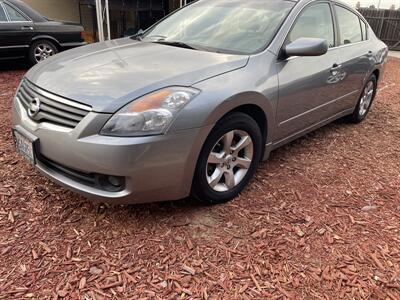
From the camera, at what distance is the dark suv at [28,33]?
24.6 feet

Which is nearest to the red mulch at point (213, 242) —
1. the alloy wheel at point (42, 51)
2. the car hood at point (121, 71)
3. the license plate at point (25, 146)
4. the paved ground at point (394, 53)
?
the license plate at point (25, 146)

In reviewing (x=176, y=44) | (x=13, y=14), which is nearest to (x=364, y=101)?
(x=176, y=44)

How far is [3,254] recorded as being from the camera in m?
2.54

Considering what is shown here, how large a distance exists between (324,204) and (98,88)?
6.53 feet

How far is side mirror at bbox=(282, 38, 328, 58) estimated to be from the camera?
3248mm

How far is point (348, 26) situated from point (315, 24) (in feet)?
2.87

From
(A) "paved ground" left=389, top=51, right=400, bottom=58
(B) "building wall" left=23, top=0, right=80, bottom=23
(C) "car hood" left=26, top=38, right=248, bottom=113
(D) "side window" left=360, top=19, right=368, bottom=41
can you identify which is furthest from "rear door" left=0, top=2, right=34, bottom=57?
(A) "paved ground" left=389, top=51, right=400, bottom=58

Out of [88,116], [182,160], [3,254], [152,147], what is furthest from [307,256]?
[3,254]

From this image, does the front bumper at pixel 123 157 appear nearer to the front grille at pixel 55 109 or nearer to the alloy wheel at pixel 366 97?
the front grille at pixel 55 109

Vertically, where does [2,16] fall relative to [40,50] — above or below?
above

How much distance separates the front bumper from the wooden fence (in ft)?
54.1

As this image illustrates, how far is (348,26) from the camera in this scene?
4605mm

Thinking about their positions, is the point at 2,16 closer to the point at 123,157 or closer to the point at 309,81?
the point at 309,81

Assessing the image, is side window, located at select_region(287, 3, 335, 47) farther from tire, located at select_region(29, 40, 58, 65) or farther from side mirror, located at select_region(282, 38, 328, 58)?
tire, located at select_region(29, 40, 58, 65)
